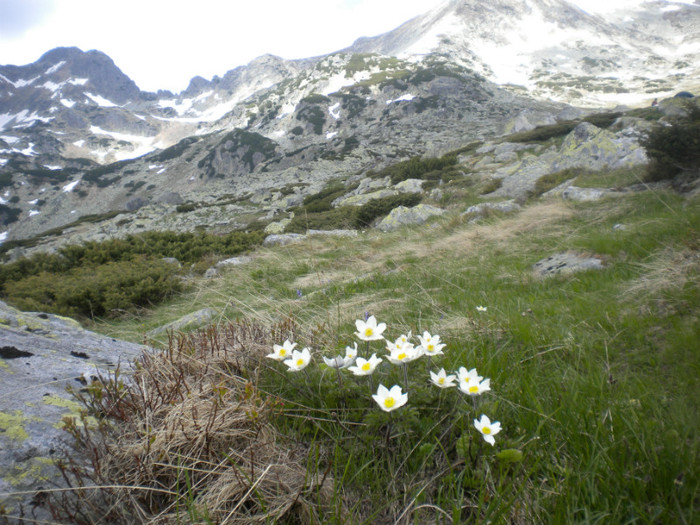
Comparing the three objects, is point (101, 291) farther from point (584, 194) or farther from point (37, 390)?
point (584, 194)

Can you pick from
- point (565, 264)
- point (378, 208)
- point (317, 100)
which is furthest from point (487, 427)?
point (317, 100)

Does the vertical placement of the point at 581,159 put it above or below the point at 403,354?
below

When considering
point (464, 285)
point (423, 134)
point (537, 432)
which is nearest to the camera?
point (537, 432)

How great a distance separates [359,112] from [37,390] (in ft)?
274

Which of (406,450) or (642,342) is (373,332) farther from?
(642,342)

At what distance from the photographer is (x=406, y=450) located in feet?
4.30

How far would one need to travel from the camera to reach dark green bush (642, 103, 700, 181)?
6.34m

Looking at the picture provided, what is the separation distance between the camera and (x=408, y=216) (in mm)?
11586

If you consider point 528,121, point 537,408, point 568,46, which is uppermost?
point 568,46

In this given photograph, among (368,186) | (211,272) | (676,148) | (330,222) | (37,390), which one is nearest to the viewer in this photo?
(37,390)

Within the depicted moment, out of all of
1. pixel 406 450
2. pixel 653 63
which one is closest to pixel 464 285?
pixel 406 450

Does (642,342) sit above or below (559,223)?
above

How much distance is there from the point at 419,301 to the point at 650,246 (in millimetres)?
2747

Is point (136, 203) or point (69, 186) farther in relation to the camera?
point (69, 186)
